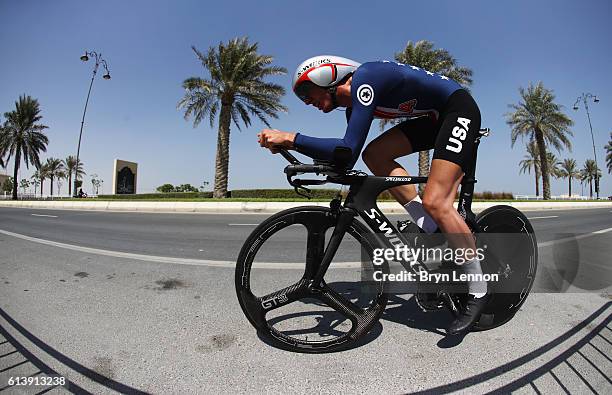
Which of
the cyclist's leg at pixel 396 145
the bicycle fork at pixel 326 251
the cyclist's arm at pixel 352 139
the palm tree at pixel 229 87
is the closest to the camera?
the cyclist's arm at pixel 352 139

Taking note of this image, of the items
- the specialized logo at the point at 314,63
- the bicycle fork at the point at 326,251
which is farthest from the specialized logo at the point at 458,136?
the specialized logo at the point at 314,63

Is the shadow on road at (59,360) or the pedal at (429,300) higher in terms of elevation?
the pedal at (429,300)

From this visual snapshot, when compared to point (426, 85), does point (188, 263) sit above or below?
below

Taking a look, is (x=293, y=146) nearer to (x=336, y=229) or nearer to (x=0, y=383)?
(x=336, y=229)

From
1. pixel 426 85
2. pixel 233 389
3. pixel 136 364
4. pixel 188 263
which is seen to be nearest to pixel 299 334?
pixel 233 389

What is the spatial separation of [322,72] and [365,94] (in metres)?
0.39

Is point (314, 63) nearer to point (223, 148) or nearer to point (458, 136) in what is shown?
point (458, 136)

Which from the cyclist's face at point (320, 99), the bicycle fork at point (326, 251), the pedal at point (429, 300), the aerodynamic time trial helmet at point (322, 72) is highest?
the aerodynamic time trial helmet at point (322, 72)

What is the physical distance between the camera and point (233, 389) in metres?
1.53

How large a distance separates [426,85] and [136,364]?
2405 millimetres

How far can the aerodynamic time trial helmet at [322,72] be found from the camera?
212 cm

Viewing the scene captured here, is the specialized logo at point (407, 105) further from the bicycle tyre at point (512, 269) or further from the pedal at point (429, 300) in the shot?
the pedal at point (429, 300)

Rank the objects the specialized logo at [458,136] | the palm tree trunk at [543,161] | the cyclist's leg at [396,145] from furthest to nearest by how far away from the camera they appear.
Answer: the palm tree trunk at [543,161] → the cyclist's leg at [396,145] → the specialized logo at [458,136]

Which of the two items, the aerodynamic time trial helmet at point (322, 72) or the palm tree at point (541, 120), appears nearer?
the aerodynamic time trial helmet at point (322, 72)
